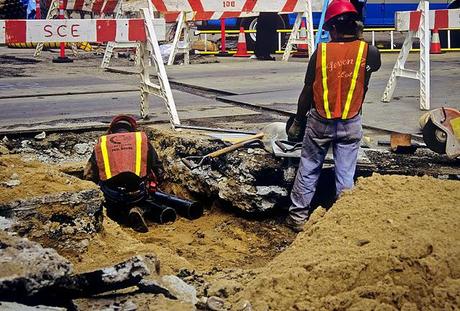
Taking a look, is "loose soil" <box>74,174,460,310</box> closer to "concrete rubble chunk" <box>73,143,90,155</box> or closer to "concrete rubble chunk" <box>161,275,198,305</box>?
"concrete rubble chunk" <box>161,275,198,305</box>

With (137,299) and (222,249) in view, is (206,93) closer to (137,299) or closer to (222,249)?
(222,249)

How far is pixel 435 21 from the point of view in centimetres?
1108

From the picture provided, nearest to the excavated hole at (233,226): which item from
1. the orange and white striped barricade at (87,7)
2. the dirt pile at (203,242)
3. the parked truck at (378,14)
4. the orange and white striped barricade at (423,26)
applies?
the dirt pile at (203,242)

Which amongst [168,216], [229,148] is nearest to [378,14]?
[229,148]

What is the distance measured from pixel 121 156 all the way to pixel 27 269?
3114 mm

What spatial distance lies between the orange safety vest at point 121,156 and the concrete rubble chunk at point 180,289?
106 inches

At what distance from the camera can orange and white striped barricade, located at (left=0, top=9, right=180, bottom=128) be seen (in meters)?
9.06

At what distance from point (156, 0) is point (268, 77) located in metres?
4.67

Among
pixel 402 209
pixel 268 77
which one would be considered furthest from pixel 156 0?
pixel 402 209

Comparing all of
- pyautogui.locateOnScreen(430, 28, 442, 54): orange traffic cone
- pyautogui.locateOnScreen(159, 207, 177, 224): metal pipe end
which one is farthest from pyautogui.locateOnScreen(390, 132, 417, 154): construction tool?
pyautogui.locateOnScreen(430, 28, 442, 54): orange traffic cone

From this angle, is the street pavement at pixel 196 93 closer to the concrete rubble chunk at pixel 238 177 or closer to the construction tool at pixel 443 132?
the construction tool at pixel 443 132

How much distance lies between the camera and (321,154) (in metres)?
6.88

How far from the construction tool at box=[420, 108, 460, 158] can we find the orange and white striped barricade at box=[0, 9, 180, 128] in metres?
2.63

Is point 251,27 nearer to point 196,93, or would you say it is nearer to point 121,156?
point 196,93
